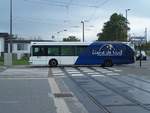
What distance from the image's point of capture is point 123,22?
393ft

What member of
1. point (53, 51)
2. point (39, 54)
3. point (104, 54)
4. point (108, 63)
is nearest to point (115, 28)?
point (108, 63)

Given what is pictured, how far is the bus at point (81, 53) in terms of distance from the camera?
1914 inches

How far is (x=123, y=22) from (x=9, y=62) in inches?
2735

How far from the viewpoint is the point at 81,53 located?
48875mm

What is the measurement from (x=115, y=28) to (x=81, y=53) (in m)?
70.8

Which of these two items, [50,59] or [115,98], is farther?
[50,59]

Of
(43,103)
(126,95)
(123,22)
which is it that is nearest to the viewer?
(43,103)

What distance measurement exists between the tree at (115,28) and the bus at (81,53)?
65889 millimetres

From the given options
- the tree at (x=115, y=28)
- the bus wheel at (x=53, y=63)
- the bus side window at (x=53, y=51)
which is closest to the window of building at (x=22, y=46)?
the tree at (x=115, y=28)

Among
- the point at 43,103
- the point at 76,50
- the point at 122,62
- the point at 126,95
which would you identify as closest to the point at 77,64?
the point at 76,50

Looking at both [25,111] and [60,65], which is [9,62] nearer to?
[60,65]

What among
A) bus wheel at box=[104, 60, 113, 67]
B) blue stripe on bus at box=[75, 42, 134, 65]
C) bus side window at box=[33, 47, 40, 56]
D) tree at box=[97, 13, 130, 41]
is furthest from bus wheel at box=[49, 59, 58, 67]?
tree at box=[97, 13, 130, 41]

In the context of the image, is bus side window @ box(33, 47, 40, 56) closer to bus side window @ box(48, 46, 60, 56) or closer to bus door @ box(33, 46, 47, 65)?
bus door @ box(33, 46, 47, 65)

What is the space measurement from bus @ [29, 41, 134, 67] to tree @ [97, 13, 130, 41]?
216 ft
